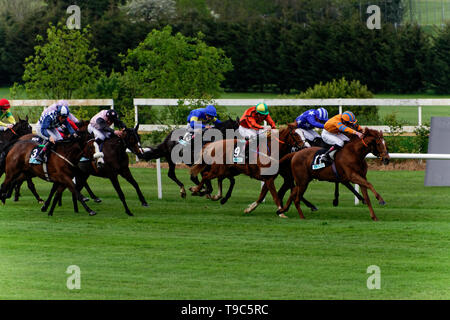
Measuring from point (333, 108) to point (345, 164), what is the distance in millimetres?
10893

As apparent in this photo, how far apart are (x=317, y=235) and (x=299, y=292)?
10.1 feet

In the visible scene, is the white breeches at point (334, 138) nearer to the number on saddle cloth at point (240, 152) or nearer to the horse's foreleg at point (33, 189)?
the number on saddle cloth at point (240, 152)

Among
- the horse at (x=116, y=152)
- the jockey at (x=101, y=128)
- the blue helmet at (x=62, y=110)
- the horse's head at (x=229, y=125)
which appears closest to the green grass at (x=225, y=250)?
the horse at (x=116, y=152)

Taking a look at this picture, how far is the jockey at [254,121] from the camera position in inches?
548

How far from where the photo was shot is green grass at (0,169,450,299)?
805 cm

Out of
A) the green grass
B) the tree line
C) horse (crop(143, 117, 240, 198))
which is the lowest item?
the green grass

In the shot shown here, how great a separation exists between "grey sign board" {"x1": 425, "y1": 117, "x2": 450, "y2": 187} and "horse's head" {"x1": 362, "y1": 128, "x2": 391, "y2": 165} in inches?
146

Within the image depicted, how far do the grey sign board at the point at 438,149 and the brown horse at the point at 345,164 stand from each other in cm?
350

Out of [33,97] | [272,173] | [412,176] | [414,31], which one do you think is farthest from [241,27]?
[272,173]

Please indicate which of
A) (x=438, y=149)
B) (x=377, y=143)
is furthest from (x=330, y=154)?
(x=438, y=149)

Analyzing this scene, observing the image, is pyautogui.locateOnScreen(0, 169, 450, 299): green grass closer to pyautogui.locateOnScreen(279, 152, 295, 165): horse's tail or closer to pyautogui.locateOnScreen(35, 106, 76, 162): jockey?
pyautogui.locateOnScreen(279, 152, 295, 165): horse's tail

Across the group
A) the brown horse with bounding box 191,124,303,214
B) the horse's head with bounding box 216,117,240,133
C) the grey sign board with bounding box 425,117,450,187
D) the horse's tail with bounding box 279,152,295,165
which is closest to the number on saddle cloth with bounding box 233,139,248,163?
the brown horse with bounding box 191,124,303,214

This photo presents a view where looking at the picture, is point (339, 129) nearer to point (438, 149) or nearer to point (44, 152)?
point (438, 149)

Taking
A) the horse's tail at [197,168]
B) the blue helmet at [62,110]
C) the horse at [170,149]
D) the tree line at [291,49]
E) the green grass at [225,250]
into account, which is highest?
the tree line at [291,49]
